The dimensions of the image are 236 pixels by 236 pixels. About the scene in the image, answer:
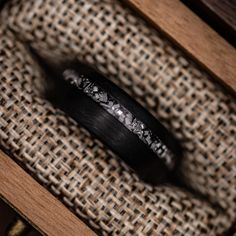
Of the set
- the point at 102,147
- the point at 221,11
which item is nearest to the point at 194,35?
the point at 221,11

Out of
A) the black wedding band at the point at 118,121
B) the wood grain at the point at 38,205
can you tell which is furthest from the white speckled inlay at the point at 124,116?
the wood grain at the point at 38,205

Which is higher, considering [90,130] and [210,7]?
[210,7]

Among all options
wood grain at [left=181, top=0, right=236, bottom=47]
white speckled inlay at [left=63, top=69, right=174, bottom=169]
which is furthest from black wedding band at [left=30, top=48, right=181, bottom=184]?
wood grain at [left=181, top=0, right=236, bottom=47]

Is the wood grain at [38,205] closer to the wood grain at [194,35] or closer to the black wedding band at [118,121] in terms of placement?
the black wedding band at [118,121]

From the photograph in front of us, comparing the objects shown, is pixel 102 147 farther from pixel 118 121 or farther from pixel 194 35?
pixel 194 35

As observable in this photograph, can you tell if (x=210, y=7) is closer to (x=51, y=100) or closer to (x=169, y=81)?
(x=169, y=81)

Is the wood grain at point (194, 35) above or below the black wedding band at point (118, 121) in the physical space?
above

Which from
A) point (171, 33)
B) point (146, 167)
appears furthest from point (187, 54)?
point (146, 167)
